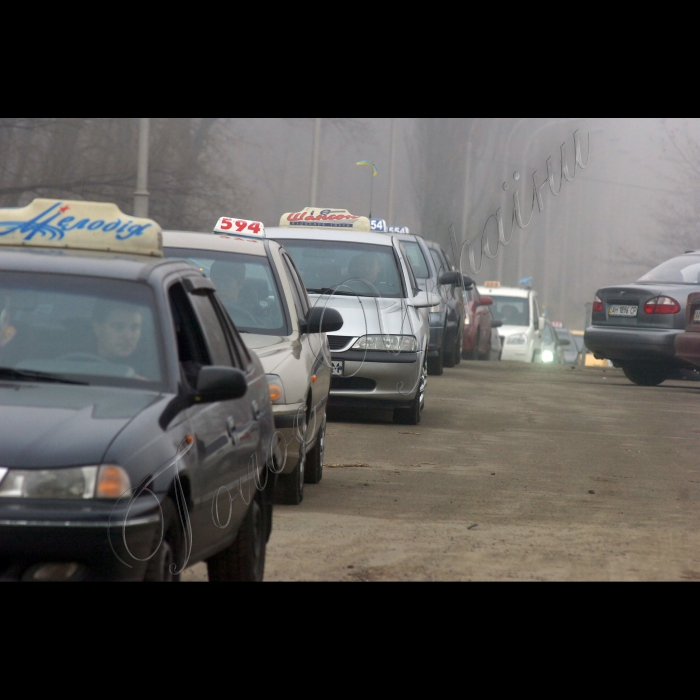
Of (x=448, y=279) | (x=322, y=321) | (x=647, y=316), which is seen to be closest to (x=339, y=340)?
(x=322, y=321)

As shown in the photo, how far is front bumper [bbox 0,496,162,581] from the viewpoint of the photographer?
4047 mm

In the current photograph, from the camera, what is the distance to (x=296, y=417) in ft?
26.2

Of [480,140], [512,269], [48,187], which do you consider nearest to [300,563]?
[48,187]

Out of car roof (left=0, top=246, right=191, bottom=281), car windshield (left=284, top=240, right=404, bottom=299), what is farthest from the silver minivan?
car roof (left=0, top=246, right=191, bottom=281)

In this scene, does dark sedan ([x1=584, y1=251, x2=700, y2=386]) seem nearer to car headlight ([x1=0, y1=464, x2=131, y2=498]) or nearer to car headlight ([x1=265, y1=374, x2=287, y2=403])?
car headlight ([x1=265, y1=374, x2=287, y2=403])

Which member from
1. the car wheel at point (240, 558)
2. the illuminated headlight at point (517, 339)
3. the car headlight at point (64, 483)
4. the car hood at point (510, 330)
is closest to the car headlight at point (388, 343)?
the car wheel at point (240, 558)

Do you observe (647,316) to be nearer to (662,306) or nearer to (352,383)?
(662,306)

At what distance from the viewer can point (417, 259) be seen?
19.3 metres

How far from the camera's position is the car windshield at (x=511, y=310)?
100 ft

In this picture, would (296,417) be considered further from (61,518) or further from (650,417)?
(650,417)

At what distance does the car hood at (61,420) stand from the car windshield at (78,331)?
144 mm

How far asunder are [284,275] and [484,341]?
698 inches

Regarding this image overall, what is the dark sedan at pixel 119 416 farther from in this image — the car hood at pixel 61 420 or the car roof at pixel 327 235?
the car roof at pixel 327 235

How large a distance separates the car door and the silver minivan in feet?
21.3
